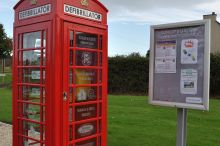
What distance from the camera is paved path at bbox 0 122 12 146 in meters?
7.91

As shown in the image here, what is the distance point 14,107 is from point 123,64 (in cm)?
1820

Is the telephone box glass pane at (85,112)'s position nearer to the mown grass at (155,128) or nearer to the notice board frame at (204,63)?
the notice board frame at (204,63)

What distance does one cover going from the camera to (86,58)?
17.0ft

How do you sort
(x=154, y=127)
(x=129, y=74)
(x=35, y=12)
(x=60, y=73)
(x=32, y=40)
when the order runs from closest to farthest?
(x=60, y=73)
(x=35, y=12)
(x=32, y=40)
(x=154, y=127)
(x=129, y=74)

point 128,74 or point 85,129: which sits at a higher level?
point 128,74

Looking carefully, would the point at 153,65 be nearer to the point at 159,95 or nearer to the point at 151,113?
the point at 159,95

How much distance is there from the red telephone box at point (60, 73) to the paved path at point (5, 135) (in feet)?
8.24

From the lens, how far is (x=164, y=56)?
4855 mm

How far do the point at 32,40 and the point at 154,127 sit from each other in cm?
500

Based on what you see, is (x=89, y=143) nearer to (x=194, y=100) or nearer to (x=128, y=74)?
(x=194, y=100)

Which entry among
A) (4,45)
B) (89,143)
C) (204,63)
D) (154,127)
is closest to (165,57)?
(204,63)

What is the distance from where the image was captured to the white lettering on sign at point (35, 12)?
4877 millimetres

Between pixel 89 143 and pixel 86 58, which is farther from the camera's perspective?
pixel 89 143

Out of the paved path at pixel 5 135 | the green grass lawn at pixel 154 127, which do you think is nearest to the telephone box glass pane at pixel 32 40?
the green grass lawn at pixel 154 127
